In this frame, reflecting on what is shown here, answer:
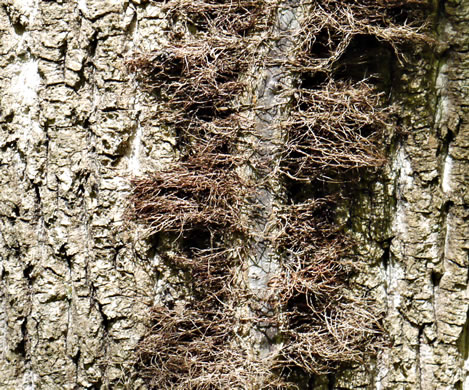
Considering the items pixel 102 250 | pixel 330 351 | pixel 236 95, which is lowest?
pixel 330 351

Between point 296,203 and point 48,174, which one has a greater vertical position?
point 48,174

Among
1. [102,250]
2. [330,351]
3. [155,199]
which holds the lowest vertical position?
[330,351]

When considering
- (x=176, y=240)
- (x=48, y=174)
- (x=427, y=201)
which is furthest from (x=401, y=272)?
(x=48, y=174)

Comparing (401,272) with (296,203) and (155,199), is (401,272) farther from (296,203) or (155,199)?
(155,199)

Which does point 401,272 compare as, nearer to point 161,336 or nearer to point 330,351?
point 330,351

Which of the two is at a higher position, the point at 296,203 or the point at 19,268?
the point at 296,203

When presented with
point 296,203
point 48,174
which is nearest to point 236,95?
point 296,203
